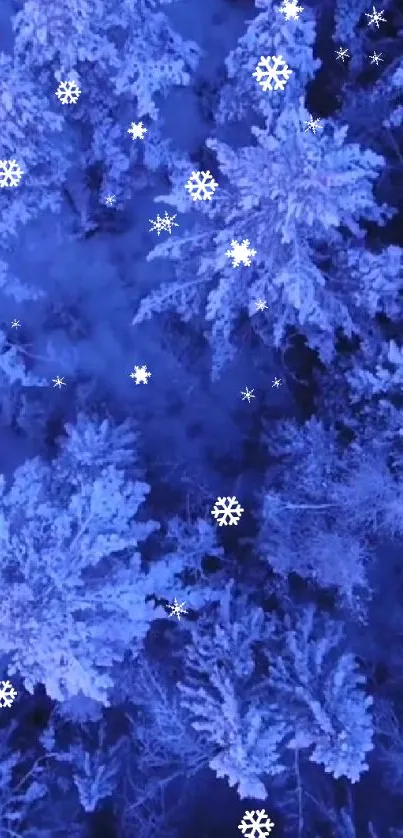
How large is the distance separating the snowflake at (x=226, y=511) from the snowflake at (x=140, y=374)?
1364 mm

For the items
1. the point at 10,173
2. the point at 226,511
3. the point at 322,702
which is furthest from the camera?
the point at 226,511

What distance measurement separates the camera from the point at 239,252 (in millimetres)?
A: 5539

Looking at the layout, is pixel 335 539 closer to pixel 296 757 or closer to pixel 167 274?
pixel 296 757

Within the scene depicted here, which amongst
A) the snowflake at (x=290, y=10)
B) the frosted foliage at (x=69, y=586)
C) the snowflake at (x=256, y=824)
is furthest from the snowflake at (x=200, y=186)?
the snowflake at (x=256, y=824)

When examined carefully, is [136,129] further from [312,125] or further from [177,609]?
[177,609]

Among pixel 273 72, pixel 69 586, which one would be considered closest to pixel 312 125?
pixel 273 72

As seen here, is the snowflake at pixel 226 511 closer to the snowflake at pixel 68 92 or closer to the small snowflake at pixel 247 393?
the small snowflake at pixel 247 393

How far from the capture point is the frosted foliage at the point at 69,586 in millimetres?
5480

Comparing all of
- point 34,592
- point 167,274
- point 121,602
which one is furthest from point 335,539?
point 167,274

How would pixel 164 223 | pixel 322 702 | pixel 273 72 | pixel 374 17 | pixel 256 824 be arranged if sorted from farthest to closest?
1. pixel 164 223
2. pixel 256 824
3. pixel 374 17
4. pixel 322 702
5. pixel 273 72

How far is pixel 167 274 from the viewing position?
22.7ft

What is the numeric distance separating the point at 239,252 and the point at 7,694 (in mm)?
4231

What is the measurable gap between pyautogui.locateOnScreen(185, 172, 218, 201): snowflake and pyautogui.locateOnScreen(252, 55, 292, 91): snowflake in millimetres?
842

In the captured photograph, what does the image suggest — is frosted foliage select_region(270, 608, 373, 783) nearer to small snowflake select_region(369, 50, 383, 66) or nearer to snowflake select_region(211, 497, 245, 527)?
snowflake select_region(211, 497, 245, 527)
